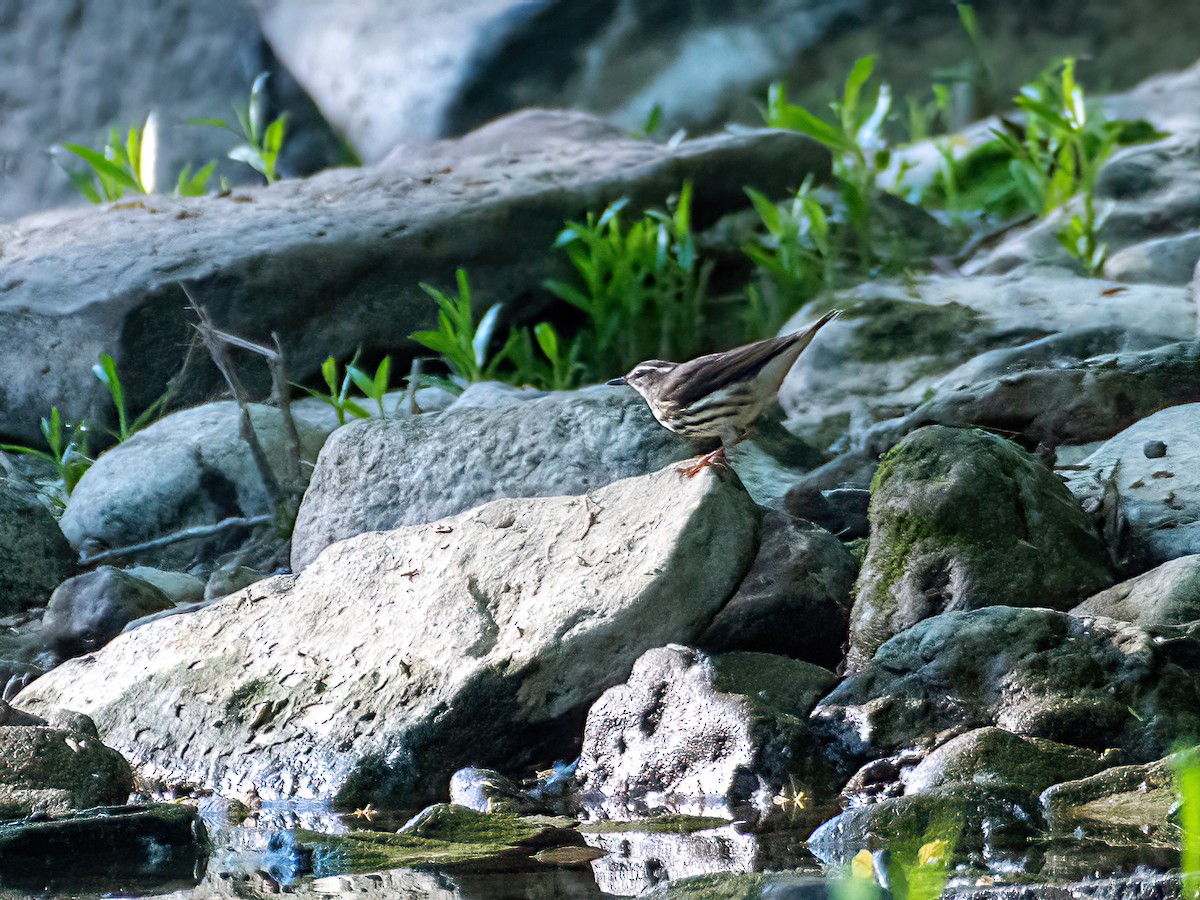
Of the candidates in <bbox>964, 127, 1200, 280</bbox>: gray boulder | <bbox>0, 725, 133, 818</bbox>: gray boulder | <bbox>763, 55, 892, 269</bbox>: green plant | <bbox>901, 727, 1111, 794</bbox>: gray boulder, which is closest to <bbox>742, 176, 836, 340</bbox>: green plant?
<bbox>763, 55, 892, 269</bbox>: green plant

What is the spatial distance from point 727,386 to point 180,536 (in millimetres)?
2753

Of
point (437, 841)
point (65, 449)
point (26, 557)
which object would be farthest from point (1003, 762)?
point (65, 449)

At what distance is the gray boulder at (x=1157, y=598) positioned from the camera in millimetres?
3549

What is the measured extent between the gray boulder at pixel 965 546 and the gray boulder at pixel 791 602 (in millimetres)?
86

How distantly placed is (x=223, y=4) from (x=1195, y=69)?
7668 millimetres

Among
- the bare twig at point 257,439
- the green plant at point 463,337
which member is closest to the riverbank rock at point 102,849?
the bare twig at point 257,439

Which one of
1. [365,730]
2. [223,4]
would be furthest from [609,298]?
[223,4]

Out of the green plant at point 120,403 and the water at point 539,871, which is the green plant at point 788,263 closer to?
the green plant at point 120,403

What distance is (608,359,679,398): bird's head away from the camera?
14.8 ft

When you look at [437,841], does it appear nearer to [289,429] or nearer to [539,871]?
[539,871]

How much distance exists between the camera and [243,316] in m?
6.91

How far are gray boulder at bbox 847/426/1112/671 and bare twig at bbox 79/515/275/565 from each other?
9.53ft

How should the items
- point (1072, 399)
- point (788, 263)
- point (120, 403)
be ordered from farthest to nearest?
point (788, 263) → point (120, 403) → point (1072, 399)

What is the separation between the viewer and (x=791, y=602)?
3.92 meters
